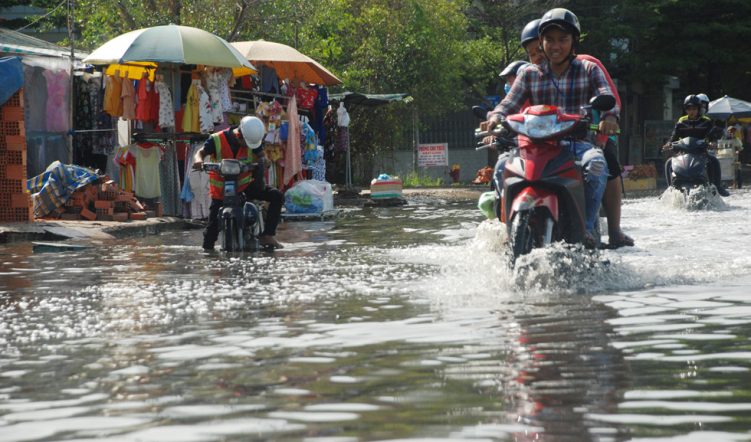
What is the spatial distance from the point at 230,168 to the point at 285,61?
1006 centimetres

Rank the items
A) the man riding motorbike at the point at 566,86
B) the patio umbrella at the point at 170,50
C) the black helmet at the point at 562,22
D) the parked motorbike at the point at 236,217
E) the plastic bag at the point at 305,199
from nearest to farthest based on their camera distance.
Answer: the man riding motorbike at the point at 566,86, the black helmet at the point at 562,22, the parked motorbike at the point at 236,217, the patio umbrella at the point at 170,50, the plastic bag at the point at 305,199

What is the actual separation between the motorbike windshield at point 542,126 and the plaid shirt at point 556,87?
0.89 metres

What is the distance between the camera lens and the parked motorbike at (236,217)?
1353 cm

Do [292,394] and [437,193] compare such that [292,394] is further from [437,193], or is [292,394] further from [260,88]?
[437,193]

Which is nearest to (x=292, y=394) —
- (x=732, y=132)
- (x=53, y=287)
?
(x=53, y=287)

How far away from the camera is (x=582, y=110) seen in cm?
899

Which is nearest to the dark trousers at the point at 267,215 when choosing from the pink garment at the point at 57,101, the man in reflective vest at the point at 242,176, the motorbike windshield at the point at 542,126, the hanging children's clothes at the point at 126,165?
the man in reflective vest at the point at 242,176

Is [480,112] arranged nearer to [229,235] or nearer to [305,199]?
[229,235]

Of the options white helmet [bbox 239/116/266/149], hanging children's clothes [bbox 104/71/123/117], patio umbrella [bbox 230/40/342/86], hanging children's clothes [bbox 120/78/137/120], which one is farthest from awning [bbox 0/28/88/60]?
white helmet [bbox 239/116/266/149]

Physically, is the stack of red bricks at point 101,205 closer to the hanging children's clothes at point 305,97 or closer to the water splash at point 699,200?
the hanging children's clothes at point 305,97

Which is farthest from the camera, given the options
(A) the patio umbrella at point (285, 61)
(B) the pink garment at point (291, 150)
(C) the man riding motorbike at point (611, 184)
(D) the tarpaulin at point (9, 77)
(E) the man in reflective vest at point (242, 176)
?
(A) the patio umbrella at point (285, 61)

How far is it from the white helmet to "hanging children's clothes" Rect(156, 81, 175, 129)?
745 centimetres

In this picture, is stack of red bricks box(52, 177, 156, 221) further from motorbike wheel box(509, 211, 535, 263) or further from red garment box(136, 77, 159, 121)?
motorbike wheel box(509, 211, 535, 263)

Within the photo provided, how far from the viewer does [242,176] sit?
45.3 ft
